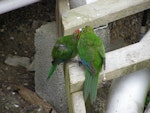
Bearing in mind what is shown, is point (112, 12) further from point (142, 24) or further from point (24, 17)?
point (24, 17)

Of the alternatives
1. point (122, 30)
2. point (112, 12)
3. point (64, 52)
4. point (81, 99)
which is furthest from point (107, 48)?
point (81, 99)

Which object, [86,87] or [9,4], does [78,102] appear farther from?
[9,4]

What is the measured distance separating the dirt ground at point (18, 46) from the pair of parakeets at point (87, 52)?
0.82 metres

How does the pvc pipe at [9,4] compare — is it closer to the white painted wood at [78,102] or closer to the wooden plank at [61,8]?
the wooden plank at [61,8]

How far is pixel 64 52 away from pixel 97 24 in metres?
0.41

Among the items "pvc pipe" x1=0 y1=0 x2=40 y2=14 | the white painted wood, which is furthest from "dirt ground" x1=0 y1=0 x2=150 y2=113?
the white painted wood

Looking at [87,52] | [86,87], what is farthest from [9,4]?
[86,87]

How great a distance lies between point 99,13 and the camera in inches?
115

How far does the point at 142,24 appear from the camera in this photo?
3379 mm

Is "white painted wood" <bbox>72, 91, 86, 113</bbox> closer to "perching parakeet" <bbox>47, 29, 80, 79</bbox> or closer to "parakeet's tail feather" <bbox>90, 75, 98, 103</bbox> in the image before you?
"parakeet's tail feather" <bbox>90, 75, 98, 103</bbox>

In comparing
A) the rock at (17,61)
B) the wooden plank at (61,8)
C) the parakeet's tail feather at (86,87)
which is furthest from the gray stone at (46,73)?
the parakeet's tail feather at (86,87)

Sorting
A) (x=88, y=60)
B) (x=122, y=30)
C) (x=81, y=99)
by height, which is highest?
(x=88, y=60)

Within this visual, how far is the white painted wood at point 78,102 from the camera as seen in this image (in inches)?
94.0

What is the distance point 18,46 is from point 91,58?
1673 millimetres
